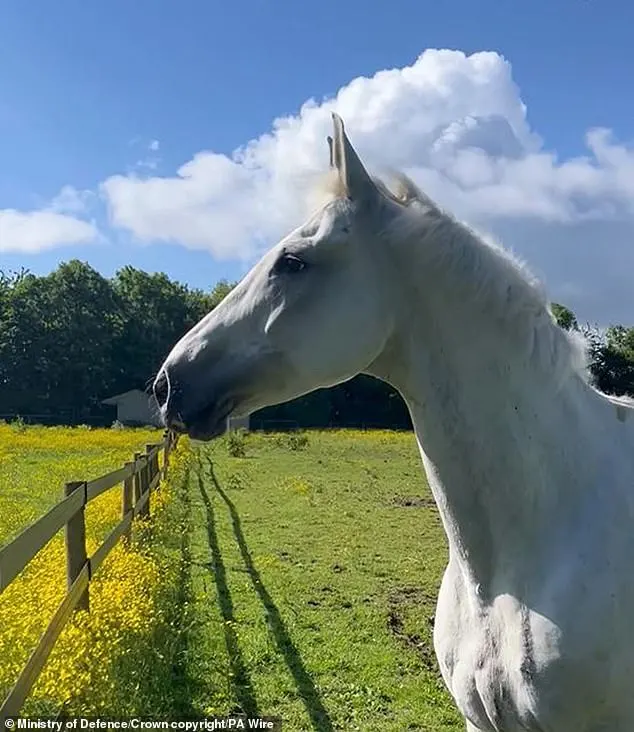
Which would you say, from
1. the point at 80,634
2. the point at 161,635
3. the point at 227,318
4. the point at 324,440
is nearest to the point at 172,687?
the point at 161,635

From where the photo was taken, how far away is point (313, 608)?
6.53 meters

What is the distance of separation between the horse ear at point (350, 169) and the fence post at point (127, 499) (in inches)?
192

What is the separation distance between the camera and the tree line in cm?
4659

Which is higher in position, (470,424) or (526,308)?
(526,308)

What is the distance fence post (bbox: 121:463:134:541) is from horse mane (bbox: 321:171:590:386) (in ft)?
16.2

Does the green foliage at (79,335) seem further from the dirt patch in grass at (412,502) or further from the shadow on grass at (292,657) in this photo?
the shadow on grass at (292,657)

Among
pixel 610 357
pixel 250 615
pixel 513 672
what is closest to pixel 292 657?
pixel 250 615

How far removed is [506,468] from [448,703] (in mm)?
3133

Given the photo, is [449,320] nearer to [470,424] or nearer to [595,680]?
[470,424]

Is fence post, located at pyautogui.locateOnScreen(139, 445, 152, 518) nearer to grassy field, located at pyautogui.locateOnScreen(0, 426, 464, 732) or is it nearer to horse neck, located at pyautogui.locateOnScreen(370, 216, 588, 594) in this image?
grassy field, located at pyautogui.locateOnScreen(0, 426, 464, 732)

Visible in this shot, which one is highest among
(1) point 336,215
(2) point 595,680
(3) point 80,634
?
(1) point 336,215

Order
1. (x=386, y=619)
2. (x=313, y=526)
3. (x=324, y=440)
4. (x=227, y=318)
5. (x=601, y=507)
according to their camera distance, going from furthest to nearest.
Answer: (x=324, y=440) < (x=313, y=526) < (x=386, y=619) < (x=227, y=318) < (x=601, y=507)

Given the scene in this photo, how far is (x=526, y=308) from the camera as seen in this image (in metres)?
2.01

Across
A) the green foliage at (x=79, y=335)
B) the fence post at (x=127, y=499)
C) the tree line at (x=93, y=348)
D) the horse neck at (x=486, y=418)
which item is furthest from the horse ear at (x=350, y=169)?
the green foliage at (x=79, y=335)
